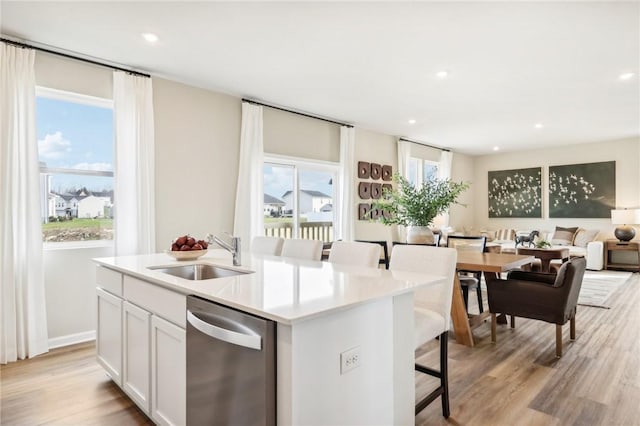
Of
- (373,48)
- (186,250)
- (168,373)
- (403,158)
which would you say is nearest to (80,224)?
(186,250)

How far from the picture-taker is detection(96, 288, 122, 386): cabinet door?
7.72 feet

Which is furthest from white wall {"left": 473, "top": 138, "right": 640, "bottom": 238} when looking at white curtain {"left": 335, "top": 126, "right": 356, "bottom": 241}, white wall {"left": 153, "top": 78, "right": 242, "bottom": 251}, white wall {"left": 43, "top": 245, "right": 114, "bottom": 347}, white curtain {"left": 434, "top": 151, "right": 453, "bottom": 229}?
white wall {"left": 43, "top": 245, "right": 114, "bottom": 347}

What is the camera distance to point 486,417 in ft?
7.13

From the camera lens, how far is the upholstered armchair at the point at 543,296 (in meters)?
2.99

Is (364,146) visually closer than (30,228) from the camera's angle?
No

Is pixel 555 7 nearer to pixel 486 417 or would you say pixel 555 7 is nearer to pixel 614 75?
pixel 614 75

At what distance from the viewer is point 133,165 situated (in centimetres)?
375

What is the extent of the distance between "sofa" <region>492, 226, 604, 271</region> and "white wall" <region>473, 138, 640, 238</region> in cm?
38

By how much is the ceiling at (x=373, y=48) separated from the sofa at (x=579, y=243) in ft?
9.64

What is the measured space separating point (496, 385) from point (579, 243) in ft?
21.5

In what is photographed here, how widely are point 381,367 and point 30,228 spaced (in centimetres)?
320

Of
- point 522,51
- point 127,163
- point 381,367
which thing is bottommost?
point 381,367

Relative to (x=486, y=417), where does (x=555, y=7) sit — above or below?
above

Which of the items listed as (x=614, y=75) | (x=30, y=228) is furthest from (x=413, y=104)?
(x=30, y=228)
